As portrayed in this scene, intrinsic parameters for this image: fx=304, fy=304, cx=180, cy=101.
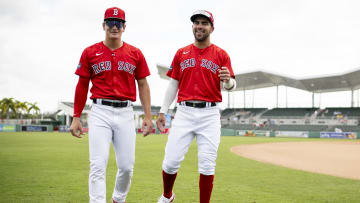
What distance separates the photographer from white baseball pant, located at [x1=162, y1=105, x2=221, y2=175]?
3.94m

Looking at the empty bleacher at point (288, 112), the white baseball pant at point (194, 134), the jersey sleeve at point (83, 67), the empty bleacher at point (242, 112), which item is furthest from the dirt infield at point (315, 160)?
the empty bleacher at point (242, 112)

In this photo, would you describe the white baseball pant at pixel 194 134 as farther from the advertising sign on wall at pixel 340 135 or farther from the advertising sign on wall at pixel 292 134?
the advertising sign on wall at pixel 340 135

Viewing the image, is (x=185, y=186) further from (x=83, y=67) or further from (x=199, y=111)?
(x=83, y=67)

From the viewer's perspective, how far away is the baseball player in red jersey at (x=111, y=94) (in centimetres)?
378

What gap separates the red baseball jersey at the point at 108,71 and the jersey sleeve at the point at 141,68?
0.16 metres

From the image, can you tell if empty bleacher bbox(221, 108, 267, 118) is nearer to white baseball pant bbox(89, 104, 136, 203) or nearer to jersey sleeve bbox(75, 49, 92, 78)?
white baseball pant bbox(89, 104, 136, 203)

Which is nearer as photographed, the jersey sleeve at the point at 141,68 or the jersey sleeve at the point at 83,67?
the jersey sleeve at the point at 83,67

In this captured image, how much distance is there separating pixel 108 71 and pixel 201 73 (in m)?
1.23

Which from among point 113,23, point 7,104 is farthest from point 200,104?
point 7,104

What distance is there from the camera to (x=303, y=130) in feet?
136

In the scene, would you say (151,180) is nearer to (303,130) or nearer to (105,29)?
(105,29)

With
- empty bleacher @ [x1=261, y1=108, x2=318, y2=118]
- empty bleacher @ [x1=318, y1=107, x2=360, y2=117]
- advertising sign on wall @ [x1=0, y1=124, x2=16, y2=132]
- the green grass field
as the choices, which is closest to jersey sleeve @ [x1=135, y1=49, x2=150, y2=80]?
the green grass field

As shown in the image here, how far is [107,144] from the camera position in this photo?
3.74 meters

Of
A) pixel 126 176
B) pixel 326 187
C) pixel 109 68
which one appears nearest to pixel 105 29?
pixel 109 68
